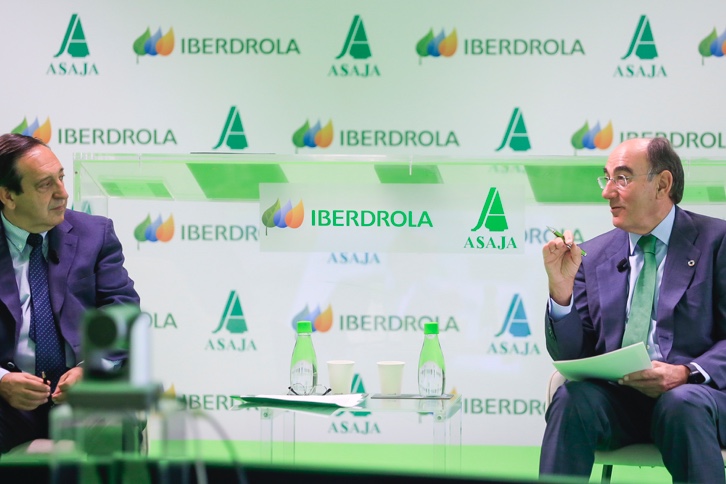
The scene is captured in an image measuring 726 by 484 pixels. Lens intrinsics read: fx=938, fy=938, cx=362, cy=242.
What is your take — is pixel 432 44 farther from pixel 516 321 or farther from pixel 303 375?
pixel 303 375

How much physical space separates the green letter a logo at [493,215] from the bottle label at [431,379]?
3.14 ft

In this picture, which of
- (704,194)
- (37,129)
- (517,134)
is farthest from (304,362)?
(37,129)

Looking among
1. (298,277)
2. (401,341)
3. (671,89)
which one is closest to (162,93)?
(298,277)

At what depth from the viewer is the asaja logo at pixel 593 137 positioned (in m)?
4.67

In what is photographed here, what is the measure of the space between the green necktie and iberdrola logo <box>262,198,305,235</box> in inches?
57.5

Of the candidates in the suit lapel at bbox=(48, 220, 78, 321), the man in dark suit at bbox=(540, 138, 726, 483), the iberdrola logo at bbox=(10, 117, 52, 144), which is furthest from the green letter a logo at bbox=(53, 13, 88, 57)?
the man in dark suit at bbox=(540, 138, 726, 483)

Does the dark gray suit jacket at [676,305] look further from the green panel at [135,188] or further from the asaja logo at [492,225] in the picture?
the green panel at [135,188]

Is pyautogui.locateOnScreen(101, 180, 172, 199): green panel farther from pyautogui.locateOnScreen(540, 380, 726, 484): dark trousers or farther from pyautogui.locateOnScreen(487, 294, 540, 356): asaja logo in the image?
pyautogui.locateOnScreen(540, 380, 726, 484): dark trousers

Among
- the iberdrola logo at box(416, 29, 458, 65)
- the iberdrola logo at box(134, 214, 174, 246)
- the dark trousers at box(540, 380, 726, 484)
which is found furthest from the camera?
the iberdrola logo at box(416, 29, 458, 65)

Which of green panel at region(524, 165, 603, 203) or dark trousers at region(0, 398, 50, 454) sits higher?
green panel at region(524, 165, 603, 203)

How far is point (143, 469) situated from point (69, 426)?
248 millimetres

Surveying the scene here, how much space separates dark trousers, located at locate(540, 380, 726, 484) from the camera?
8.94 feet

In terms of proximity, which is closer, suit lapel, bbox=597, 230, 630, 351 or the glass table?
the glass table

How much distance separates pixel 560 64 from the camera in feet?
15.4
